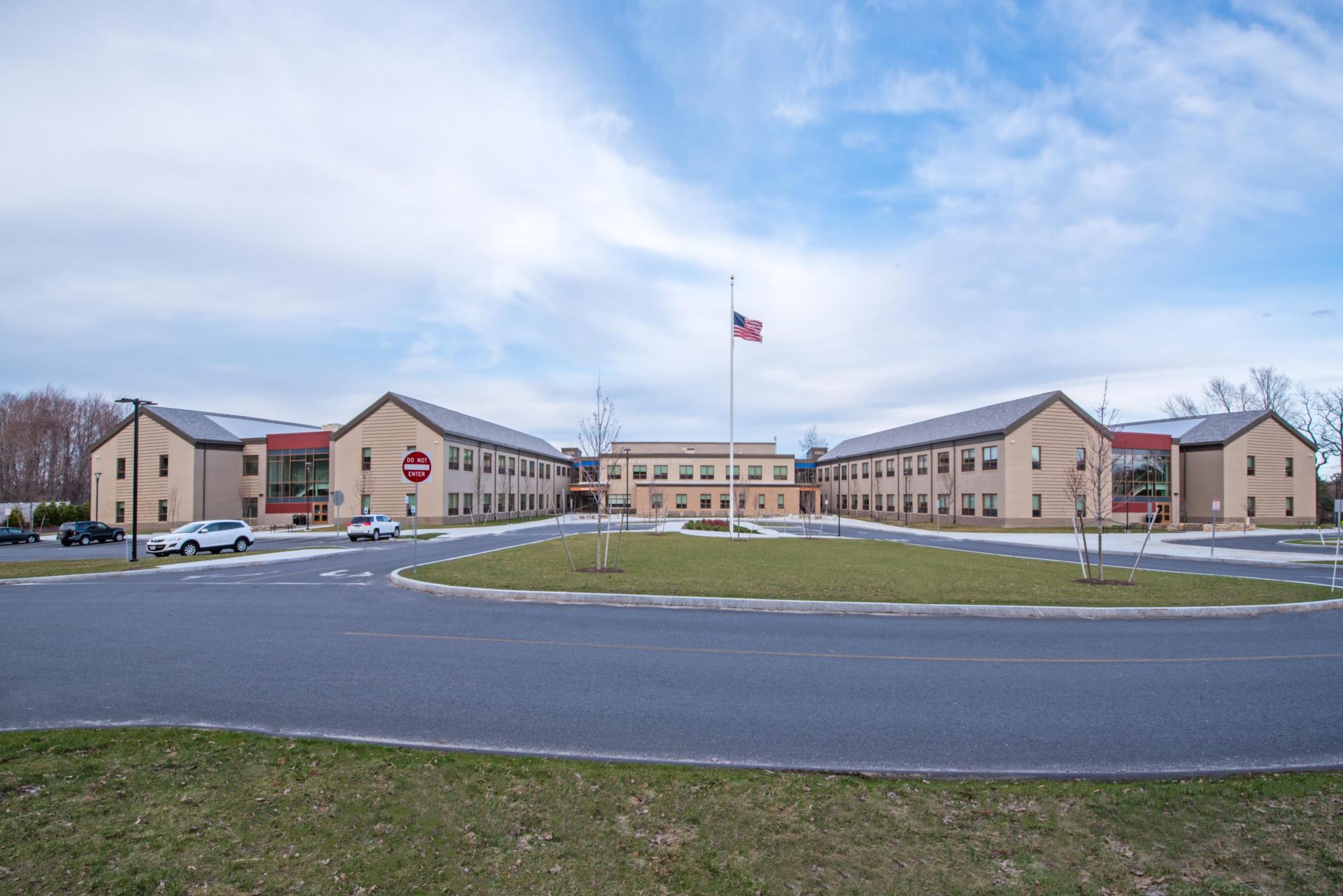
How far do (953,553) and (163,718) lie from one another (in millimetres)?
25397

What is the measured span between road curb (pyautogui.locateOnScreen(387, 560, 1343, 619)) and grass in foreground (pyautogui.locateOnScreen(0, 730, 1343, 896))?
776 cm

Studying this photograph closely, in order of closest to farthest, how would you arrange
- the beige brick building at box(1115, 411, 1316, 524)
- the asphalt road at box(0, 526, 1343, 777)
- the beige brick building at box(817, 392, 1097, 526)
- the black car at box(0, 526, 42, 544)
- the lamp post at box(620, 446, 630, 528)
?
the asphalt road at box(0, 526, 1343, 777) → the black car at box(0, 526, 42, 544) → the lamp post at box(620, 446, 630, 528) → the beige brick building at box(817, 392, 1097, 526) → the beige brick building at box(1115, 411, 1316, 524)

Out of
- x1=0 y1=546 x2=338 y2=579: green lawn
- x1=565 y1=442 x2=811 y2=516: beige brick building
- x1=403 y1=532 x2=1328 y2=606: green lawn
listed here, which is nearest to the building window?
x1=565 y1=442 x2=811 y2=516: beige brick building

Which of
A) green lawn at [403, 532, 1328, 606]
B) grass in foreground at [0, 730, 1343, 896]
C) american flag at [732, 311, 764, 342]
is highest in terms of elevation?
american flag at [732, 311, 764, 342]

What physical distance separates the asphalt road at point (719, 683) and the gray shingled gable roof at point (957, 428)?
42.7 m

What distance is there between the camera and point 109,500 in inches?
2223

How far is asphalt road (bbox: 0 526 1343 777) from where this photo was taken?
20.0 ft

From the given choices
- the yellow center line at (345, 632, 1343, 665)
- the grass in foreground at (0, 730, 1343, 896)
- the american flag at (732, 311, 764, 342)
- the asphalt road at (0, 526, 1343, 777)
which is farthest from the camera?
the american flag at (732, 311, 764, 342)

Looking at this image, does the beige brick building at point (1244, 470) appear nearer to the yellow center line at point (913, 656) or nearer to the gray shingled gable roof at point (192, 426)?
the yellow center line at point (913, 656)

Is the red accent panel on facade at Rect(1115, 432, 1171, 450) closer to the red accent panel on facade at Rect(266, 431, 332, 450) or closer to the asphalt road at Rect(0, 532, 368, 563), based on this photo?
the asphalt road at Rect(0, 532, 368, 563)

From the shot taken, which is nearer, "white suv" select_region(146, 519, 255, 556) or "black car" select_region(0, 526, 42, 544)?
"white suv" select_region(146, 519, 255, 556)

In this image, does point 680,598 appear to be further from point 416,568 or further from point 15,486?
point 15,486

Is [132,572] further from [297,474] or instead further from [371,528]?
[297,474]

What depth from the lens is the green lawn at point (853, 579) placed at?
578 inches
